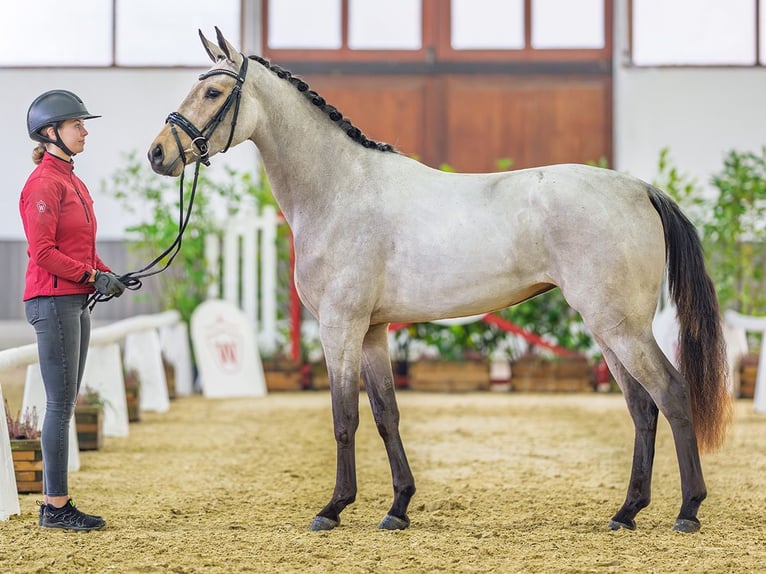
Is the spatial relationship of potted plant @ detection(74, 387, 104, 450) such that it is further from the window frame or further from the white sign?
the window frame

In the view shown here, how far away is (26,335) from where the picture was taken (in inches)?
463

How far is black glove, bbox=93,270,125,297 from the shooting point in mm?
3627

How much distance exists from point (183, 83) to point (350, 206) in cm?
873

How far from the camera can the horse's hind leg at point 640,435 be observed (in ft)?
12.1

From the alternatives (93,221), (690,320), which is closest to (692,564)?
(690,320)

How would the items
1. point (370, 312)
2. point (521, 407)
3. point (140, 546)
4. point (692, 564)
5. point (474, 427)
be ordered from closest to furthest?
point (692, 564) → point (140, 546) → point (370, 312) → point (474, 427) → point (521, 407)

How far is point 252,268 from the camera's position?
30.9 feet

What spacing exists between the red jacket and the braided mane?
834 millimetres

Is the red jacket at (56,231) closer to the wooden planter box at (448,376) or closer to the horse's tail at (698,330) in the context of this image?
the horse's tail at (698,330)

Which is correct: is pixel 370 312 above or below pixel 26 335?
above

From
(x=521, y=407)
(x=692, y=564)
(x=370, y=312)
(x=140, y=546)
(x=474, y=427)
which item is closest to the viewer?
(x=692, y=564)

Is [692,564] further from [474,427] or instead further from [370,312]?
[474,427]

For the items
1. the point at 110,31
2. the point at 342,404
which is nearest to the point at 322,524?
the point at 342,404

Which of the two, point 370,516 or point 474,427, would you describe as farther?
point 474,427
